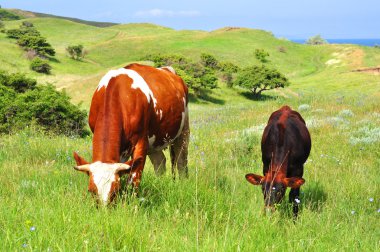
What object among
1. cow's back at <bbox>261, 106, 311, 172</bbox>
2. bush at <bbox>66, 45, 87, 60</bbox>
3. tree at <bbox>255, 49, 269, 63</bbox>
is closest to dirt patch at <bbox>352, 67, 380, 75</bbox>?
tree at <bbox>255, 49, 269, 63</bbox>

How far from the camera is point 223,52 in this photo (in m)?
99.0

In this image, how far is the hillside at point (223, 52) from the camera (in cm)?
7006

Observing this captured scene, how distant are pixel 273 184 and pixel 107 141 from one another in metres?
2.58

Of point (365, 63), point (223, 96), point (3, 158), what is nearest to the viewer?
point (3, 158)

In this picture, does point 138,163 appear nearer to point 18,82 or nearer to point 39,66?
point 18,82

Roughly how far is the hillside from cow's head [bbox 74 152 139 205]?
5643cm

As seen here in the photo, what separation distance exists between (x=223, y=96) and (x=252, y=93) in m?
7.52

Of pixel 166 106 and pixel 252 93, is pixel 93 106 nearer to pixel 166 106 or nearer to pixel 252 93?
pixel 166 106

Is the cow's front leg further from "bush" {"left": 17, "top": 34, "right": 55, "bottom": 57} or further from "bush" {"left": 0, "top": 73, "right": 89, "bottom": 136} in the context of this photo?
"bush" {"left": 17, "top": 34, "right": 55, "bottom": 57}

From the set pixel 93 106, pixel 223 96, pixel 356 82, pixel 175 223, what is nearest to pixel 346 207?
pixel 175 223

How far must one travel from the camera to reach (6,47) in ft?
210

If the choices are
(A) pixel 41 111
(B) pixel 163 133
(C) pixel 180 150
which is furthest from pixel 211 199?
(A) pixel 41 111

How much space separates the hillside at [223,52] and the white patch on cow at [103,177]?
185 feet

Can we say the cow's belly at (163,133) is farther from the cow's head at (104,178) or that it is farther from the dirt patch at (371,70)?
the dirt patch at (371,70)
